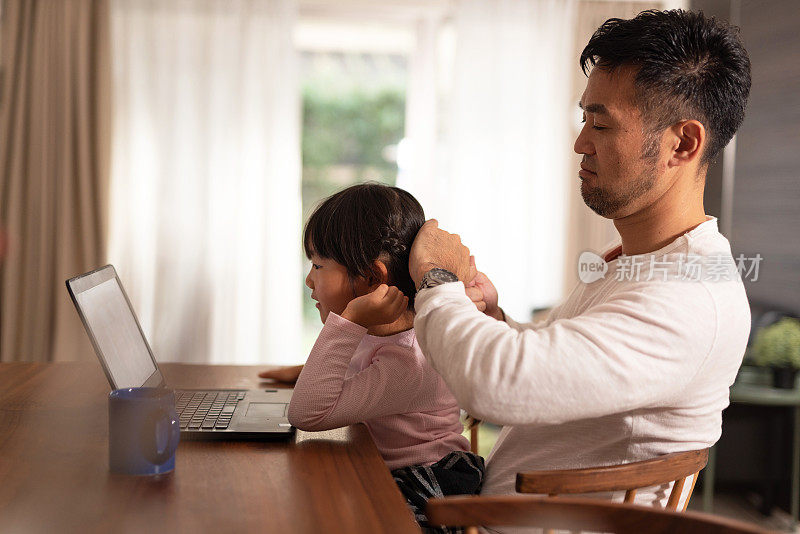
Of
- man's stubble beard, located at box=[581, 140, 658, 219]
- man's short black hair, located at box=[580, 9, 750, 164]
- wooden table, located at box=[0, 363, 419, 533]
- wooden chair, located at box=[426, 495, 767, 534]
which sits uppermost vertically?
man's short black hair, located at box=[580, 9, 750, 164]

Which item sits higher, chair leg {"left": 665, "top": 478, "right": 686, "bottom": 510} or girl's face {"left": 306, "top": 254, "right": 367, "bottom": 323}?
girl's face {"left": 306, "top": 254, "right": 367, "bottom": 323}

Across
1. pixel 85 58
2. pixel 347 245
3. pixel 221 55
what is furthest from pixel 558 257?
pixel 347 245

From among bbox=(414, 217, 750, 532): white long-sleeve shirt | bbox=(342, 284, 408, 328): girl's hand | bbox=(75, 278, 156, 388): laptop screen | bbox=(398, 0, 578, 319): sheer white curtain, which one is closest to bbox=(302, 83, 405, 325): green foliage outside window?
bbox=(398, 0, 578, 319): sheer white curtain

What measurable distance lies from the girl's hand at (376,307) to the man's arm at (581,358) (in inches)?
8.2

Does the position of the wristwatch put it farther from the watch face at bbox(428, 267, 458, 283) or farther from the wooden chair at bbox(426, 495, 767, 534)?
the wooden chair at bbox(426, 495, 767, 534)

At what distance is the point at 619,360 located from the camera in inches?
39.8

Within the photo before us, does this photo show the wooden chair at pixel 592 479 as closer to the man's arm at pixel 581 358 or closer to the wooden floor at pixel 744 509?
the man's arm at pixel 581 358

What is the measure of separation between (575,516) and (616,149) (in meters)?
0.66

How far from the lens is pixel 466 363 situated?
103 cm

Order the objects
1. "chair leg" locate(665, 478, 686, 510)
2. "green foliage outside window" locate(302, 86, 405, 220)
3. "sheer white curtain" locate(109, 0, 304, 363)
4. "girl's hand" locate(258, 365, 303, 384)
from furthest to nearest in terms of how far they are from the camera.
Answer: "green foliage outside window" locate(302, 86, 405, 220) → "sheer white curtain" locate(109, 0, 304, 363) → "girl's hand" locate(258, 365, 303, 384) → "chair leg" locate(665, 478, 686, 510)

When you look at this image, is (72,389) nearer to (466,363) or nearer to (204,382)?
(204,382)

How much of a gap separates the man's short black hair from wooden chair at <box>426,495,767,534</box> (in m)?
0.68

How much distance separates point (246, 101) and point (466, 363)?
10.7ft

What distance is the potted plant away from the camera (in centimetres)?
281
